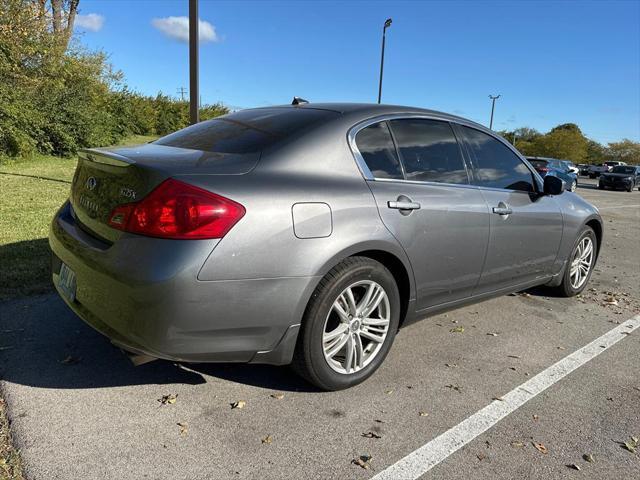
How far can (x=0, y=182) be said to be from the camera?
10797 millimetres

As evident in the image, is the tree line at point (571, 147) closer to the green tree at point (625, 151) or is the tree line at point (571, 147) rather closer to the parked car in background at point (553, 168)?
the green tree at point (625, 151)

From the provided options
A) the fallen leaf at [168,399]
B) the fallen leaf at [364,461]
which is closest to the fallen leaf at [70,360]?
the fallen leaf at [168,399]

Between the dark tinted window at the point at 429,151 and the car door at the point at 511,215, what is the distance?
0.55 feet

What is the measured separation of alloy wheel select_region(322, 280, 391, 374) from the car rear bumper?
0.99ft

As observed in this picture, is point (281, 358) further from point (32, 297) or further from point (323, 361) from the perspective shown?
point (32, 297)

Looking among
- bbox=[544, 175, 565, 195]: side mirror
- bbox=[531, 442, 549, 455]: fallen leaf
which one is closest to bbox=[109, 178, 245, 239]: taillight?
bbox=[531, 442, 549, 455]: fallen leaf

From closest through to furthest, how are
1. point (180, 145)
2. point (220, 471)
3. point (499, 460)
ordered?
1. point (220, 471)
2. point (499, 460)
3. point (180, 145)

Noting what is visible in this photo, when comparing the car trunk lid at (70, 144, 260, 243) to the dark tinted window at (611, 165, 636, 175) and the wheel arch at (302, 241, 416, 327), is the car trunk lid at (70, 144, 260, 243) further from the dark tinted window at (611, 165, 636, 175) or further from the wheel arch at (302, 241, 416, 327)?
the dark tinted window at (611, 165, 636, 175)

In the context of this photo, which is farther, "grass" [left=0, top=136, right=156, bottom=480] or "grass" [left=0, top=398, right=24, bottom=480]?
"grass" [left=0, top=136, right=156, bottom=480]

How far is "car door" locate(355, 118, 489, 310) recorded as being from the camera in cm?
308


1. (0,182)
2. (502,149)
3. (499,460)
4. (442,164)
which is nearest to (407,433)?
(499,460)

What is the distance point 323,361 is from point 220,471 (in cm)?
81

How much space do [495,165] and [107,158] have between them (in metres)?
2.76

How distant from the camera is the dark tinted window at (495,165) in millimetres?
3818
